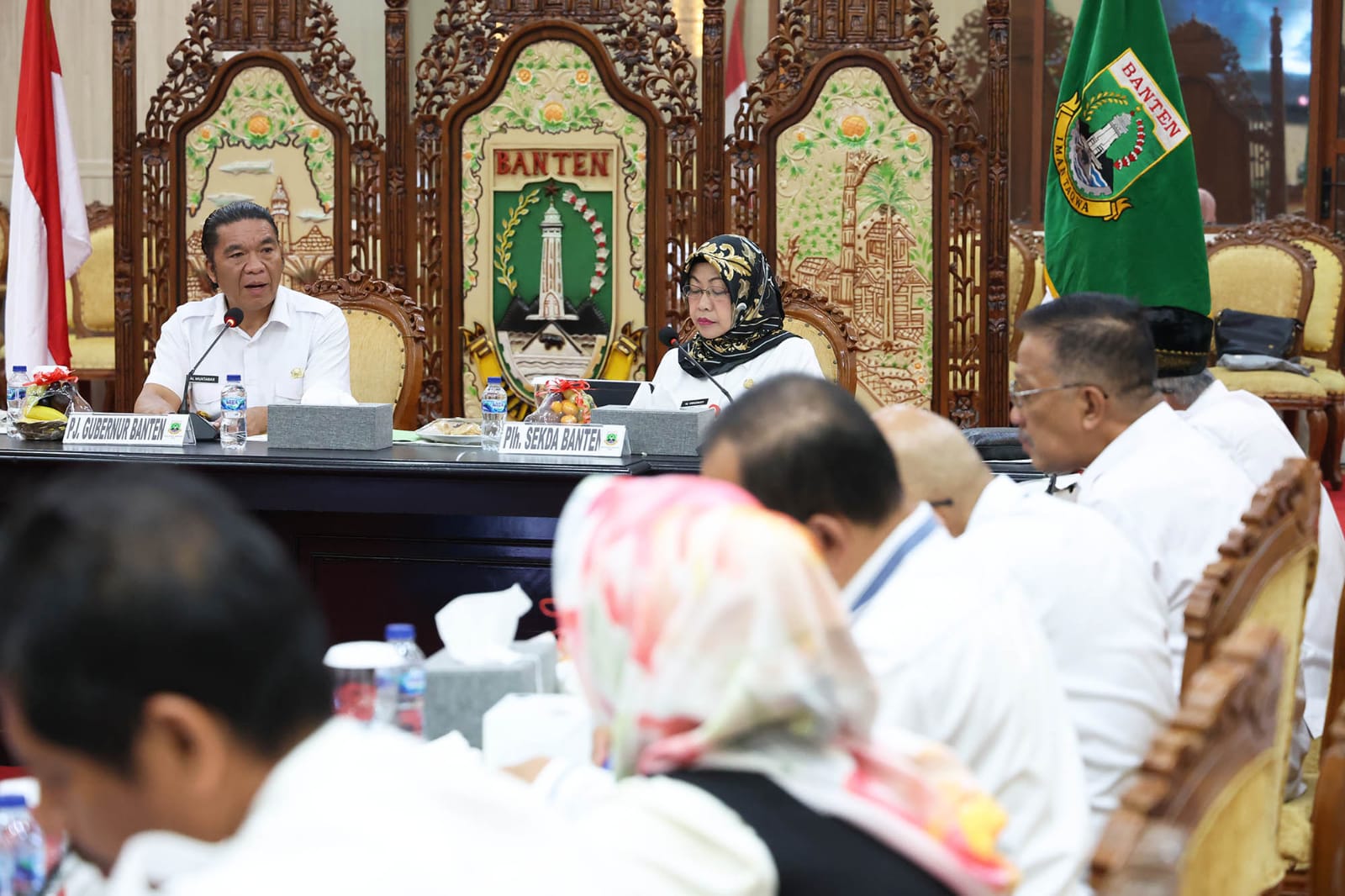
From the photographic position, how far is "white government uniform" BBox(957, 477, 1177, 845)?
1637 millimetres

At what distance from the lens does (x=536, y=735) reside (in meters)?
1.39

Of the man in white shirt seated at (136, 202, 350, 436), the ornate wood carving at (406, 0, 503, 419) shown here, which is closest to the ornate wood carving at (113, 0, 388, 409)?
the ornate wood carving at (406, 0, 503, 419)

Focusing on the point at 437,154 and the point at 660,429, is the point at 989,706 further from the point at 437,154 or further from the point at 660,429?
the point at 437,154

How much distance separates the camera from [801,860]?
90 centimetres

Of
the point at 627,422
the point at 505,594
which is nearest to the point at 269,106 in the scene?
the point at 627,422

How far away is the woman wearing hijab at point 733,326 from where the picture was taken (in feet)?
12.8

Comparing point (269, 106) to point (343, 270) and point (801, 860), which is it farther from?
point (801, 860)

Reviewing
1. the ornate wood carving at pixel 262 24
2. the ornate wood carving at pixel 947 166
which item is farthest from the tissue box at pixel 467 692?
the ornate wood carving at pixel 262 24

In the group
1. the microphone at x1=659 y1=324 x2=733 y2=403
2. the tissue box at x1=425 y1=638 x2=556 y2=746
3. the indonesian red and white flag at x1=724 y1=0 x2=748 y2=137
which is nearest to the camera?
the tissue box at x1=425 y1=638 x2=556 y2=746

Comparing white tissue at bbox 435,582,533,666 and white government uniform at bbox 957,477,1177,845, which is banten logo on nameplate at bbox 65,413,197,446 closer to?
white tissue at bbox 435,582,533,666

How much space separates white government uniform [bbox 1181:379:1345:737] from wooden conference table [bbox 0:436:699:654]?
3.41 feet

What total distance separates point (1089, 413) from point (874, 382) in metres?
2.97

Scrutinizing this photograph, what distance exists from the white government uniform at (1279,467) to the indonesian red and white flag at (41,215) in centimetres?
390

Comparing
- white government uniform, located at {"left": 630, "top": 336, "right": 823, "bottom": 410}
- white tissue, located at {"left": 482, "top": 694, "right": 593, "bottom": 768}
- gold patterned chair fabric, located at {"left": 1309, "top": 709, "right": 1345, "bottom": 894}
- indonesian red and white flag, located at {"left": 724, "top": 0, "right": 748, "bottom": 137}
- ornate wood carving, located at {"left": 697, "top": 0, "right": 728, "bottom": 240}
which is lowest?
gold patterned chair fabric, located at {"left": 1309, "top": 709, "right": 1345, "bottom": 894}
